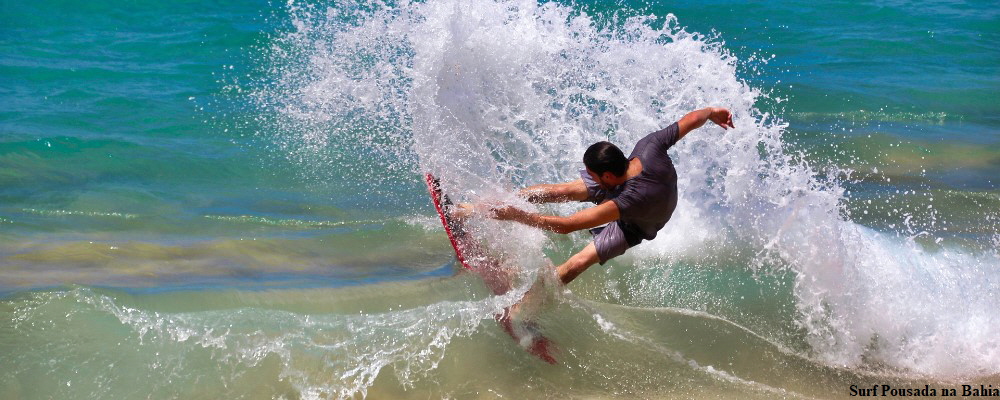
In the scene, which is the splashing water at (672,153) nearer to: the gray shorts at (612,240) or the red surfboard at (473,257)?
the red surfboard at (473,257)

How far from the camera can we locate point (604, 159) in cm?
472

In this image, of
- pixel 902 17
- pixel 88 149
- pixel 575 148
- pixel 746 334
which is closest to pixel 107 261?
pixel 88 149

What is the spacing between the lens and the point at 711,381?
4.52 metres

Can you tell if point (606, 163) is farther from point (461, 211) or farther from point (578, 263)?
point (461, 211)

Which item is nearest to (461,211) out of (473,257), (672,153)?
(473,257)

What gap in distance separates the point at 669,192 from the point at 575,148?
7.15ft

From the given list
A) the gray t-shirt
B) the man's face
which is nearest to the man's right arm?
the gray t-shirt

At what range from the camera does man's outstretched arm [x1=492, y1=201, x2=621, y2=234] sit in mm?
4652

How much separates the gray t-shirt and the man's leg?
0.80ft

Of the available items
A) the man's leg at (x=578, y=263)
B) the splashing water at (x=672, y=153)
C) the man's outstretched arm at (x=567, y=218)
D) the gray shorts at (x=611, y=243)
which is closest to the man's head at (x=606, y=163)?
the man's outstretched arm at (x=567, y=218)

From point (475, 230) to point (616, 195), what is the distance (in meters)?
0.98

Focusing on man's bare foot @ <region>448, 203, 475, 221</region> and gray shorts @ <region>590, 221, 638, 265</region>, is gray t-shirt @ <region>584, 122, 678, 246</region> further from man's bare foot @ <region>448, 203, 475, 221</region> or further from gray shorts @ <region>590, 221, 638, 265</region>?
man's bare foot @ <region>448, 203, 475, 221</region>

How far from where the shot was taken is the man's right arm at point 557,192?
5.27m

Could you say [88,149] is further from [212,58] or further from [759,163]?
[759,163]
